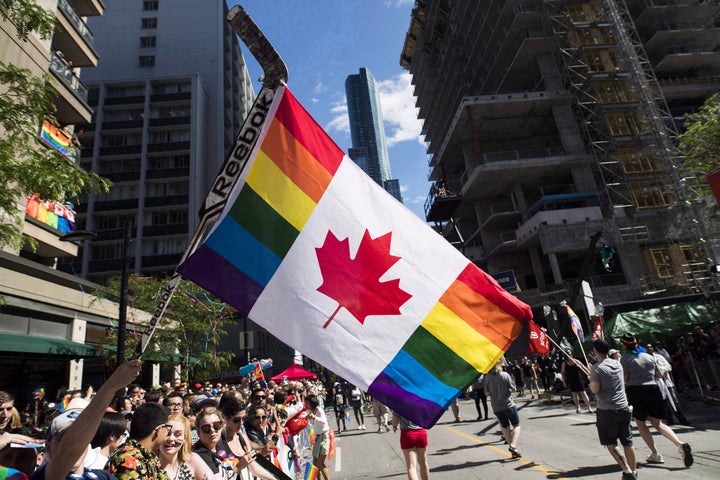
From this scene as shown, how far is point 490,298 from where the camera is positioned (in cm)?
383

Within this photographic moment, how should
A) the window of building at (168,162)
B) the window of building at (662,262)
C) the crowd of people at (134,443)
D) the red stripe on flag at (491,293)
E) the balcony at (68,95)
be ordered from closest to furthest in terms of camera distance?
1. the crowd of people at (134,443)
2. the red stripe on flag at (491,293)
3. the balcony at (68,95)
4. the window of building at (662,262)
5. the window of building at (168,162)

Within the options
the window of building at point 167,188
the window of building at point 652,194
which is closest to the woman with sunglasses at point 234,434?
the window of building at point 652,194

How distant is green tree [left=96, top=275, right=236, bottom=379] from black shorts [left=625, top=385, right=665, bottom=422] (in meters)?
17.8

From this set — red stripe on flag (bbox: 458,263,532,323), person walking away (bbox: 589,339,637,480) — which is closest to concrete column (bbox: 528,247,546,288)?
person walking away (bbox: 589,339,637,480)

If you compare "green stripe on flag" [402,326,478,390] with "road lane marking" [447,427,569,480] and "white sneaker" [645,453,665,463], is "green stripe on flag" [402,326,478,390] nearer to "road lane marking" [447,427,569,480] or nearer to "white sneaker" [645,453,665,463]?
"road lane marking" [447,427,569,480]

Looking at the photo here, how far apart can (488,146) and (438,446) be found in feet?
136

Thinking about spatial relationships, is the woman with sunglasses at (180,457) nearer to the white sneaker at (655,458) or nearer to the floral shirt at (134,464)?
the floral shirt at (134,464)

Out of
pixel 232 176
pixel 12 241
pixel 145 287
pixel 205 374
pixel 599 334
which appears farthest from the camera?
pixel 205 374

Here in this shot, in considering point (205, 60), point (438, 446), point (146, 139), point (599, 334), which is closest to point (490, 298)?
point (438, 446)

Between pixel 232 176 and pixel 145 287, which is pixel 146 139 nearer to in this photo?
pixel 145 287

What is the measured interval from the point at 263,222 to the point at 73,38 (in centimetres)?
2459

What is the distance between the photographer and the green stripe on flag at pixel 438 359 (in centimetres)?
352

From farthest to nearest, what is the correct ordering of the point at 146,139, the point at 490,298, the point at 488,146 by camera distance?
the point at 146,139 < the point at 488,146 < the point at 490,298

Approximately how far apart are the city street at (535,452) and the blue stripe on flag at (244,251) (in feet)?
18.6
